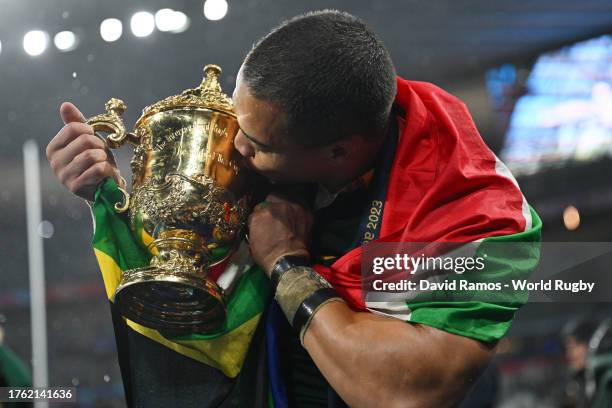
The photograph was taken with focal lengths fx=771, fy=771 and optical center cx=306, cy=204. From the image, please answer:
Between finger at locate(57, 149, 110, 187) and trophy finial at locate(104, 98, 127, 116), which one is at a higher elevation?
trophy finial at locate(104, 98, 127, 116)

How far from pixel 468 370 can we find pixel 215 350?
35 cm

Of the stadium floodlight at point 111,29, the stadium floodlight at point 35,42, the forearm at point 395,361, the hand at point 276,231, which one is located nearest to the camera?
the forearm at point 395,361

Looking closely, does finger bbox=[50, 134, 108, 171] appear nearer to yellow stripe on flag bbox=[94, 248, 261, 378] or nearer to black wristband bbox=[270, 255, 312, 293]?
yellow stripe on flag bbox=[94, 248, 261, 378]

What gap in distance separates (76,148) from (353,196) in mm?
381

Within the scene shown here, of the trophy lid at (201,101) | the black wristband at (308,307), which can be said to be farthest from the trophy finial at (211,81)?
the black wristband at (308,307)

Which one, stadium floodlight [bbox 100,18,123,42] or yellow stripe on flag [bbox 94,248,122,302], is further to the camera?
stadium floodlight [bbox 100,18,123,42]

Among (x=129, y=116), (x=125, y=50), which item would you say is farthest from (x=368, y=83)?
(x=125, y=50)

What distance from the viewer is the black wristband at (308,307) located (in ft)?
3.09

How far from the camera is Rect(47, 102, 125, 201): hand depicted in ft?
3.43

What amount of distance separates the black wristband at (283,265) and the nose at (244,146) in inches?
5.5

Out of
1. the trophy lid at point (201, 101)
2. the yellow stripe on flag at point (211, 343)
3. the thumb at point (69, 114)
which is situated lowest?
the yellow stripe on flag at point (211, 343)

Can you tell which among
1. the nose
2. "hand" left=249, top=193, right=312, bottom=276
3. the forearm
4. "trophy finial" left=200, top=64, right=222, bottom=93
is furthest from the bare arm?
"trophy finial" left=200, top=64, right=222, bottom=93

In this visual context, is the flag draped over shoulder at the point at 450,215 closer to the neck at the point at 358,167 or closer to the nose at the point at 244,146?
the neck at the point at 358,167

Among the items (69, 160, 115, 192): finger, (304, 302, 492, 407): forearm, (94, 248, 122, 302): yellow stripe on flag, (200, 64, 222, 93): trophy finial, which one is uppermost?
(200, 64, 222, 93): trophy finial
